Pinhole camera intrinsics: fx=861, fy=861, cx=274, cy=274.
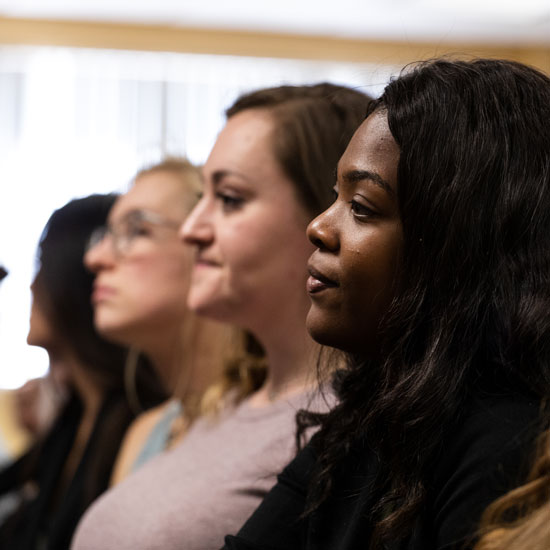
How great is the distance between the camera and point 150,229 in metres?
1.80

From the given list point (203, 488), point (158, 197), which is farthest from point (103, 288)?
point (203, 488)

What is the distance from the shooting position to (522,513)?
64 centimetres

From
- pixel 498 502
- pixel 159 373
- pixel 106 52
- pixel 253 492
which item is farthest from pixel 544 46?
pixel 498 502

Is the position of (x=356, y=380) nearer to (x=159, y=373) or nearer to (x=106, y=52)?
(x=159, y=373)

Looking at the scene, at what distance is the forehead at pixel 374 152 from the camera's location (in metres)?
0.75

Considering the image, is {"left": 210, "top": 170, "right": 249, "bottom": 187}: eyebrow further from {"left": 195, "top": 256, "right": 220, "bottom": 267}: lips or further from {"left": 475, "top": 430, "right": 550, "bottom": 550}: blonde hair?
{"left": 475, "top": 430, "right": 550, "bottom": 550}: blonde hair

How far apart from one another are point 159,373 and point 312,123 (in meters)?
0.91

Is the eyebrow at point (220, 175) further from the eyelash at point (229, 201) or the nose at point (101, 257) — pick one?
the nose at point (101, 257)

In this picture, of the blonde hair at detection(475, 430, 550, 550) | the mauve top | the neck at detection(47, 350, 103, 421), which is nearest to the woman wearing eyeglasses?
the neck at detection(47, 350, 103, 421)

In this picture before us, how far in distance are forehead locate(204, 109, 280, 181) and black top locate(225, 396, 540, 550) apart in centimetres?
53

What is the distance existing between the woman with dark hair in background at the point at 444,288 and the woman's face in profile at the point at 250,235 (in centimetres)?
45

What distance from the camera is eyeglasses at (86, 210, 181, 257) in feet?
5.91

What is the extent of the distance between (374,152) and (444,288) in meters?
0.14

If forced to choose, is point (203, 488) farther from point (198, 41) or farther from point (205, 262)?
point (198, 41)
